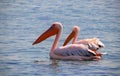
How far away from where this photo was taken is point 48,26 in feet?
54.5

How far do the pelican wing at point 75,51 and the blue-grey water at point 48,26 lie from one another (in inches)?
11.4

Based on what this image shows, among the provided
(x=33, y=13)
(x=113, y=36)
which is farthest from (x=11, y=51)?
(x=33, y=13)

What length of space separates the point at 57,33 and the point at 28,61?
5.34 feet

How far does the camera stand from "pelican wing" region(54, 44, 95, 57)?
12.6 m

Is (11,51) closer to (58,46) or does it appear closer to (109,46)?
(58,46)

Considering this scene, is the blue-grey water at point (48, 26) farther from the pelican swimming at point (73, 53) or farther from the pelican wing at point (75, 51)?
the pelican wing at point (75, 51)

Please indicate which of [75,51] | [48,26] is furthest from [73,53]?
[48,26]

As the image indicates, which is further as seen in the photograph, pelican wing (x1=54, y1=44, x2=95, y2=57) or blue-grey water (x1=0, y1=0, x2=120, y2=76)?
pelican wing (x1=54, y1=44, x2=95, y2=57)

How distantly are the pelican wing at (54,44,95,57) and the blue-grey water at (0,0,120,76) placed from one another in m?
0.29

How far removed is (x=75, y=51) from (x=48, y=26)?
4038 millimetres

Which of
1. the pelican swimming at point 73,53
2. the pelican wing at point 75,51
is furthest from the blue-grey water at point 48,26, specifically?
the pelican wing at point 75,51

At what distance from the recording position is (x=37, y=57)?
12.5m

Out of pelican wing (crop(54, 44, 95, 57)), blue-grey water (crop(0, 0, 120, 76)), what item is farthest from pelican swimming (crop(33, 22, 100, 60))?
blue-grey water (crop(0, 0, 120, 76))

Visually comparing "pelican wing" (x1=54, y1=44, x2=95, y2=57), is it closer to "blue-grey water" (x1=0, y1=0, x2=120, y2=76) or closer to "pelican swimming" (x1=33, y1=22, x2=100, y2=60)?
"pelican swimming" (x1=33, y1=22, x2=100, y2=60)
